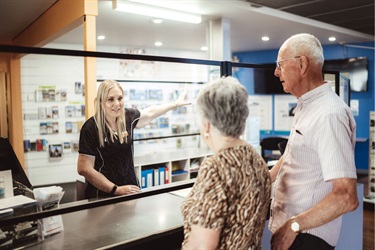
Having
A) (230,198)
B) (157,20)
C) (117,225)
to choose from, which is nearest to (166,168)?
(157,20)

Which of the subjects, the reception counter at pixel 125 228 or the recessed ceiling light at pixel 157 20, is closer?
the reception counter at pixel 125 228

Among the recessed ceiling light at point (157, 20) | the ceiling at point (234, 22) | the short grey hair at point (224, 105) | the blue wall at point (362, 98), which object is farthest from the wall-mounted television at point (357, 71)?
the short grey hair at point (224, 105)

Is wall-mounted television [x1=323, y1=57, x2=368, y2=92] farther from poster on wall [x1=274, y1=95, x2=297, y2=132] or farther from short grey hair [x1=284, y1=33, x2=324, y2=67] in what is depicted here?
short grey hair [x1=284, y1=33, x2=324, y2=67]

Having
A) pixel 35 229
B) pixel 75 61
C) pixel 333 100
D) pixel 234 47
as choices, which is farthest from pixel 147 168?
pixel 234 47

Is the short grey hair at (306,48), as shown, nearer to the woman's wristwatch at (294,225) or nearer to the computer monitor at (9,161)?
the woman's wristwatch at (294,225)

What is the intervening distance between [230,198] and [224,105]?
28 centimetres

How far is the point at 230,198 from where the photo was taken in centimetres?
107

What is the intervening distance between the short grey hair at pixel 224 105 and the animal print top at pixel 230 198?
7 centimetres

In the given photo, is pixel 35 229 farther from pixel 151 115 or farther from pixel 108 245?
pixel 151 115

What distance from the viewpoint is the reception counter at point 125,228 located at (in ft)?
5.06

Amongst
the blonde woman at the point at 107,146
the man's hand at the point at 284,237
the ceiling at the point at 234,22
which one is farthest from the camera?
the ceiling at the point at 234,22

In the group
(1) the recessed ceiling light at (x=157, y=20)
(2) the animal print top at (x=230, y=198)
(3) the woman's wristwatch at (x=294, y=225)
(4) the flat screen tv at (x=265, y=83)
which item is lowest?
(3) the woman's wristwatch at (x=294, y=225)

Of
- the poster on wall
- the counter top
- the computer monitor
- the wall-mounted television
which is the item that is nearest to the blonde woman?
the counter top

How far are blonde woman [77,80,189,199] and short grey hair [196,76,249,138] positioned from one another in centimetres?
98
